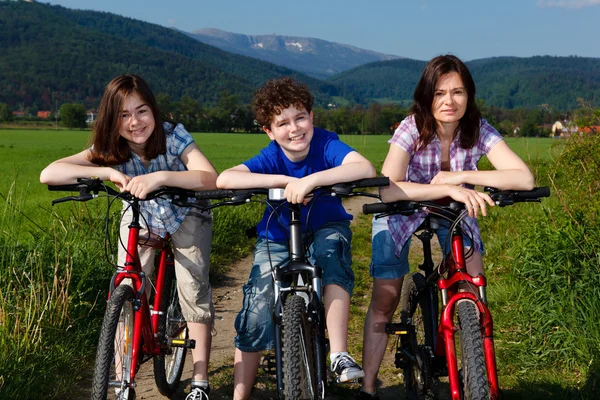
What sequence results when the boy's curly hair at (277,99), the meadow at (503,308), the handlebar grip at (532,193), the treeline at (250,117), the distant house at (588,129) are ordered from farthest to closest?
the treeline at (250,117)
the distant house at (588,129)
the meadow at (503,308)
the boy's curly hair at (277,99)
the handlebar grip at (532,193)

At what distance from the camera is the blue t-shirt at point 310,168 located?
3582 millimetres

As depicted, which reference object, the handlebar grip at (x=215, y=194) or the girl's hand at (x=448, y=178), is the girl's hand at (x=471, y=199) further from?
the handlebar grip at (x=215, y=194)

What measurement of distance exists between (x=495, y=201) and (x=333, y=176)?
73cm

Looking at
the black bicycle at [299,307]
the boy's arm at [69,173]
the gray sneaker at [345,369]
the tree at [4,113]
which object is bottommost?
the gray sneaker at [345,369]

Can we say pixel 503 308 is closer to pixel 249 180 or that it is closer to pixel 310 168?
pixel 310 168

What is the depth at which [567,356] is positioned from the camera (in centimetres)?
462

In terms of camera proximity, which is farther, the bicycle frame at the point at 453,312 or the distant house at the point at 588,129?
the distant house at the point at 588,129

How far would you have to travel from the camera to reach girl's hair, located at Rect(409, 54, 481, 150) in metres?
3.65

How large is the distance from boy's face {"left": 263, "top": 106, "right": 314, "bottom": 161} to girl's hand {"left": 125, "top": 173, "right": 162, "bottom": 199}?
2.14 feet

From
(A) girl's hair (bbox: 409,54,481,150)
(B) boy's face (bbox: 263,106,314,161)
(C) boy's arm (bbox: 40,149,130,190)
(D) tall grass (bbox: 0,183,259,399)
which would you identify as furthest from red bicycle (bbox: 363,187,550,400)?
(C) boy's arm (bbox: 40,149,130,190)

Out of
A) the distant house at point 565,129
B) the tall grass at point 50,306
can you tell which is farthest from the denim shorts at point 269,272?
the distant house at point 565,129

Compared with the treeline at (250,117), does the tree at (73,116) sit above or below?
above

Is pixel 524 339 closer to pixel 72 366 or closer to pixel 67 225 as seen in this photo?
pixel 72 366

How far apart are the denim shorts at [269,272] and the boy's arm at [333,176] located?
37 cm
